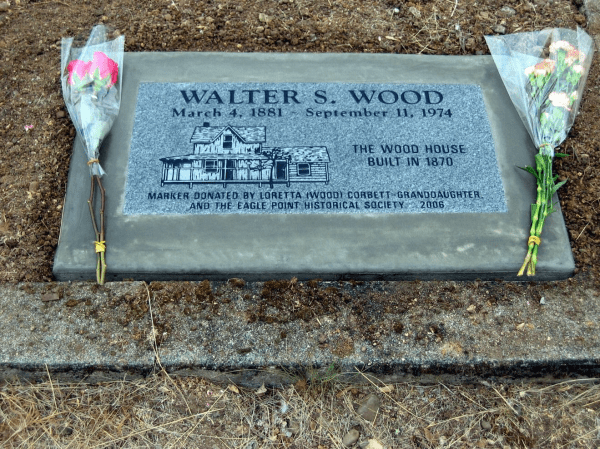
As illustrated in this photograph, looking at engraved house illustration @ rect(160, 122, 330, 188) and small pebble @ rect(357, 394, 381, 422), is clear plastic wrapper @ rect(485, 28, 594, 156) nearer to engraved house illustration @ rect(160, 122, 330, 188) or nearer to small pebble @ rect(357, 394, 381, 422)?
engraved house illustration @ rect(160, 122, 330, 188)

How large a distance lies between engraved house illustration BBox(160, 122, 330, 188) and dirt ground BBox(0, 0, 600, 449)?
0.61 meters

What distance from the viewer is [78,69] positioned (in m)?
2.73

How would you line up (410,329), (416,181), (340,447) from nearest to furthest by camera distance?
(340,447), (410,329), (416,181)

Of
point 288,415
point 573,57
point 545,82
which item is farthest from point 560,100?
point 288,415

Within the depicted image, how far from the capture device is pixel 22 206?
→ 8.39 ft

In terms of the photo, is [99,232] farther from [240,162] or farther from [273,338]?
[273,338]

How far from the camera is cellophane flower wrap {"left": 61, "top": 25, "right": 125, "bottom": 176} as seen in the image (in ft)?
8.41

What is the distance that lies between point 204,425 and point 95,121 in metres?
1.68

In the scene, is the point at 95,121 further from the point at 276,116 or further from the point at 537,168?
the point at 537,168

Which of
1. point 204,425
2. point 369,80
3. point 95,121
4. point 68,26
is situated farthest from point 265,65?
point 204,425

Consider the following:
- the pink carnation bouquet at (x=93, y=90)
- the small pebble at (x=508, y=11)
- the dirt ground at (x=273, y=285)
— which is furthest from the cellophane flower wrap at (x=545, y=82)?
the pink carnation bouquet at (x=93, y=90)

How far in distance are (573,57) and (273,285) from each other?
223 cm

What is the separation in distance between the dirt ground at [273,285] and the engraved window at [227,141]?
0.78 metres

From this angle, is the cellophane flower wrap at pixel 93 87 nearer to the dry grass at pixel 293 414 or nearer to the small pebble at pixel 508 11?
the dry grass at pixel 293 414
